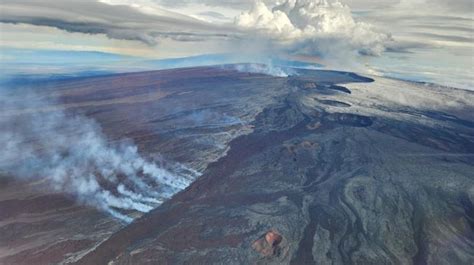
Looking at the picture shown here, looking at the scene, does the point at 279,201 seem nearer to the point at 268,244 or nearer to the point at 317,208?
the point at 317,208

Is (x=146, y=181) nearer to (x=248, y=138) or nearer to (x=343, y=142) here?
(x=248, y=138)

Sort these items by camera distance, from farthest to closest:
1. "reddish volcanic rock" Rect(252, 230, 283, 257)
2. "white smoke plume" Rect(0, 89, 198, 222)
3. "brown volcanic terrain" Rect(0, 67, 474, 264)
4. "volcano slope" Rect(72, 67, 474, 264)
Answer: "white smoke plume" Rect(0, 89, 198, 222)
"volcano slope" Rect(72, 67, 474, 264)
"brown volcanic terrain" Rect(0, 67, 474, 264)
"reddish volcanic rock" Rect(252, 230, 283, 257)

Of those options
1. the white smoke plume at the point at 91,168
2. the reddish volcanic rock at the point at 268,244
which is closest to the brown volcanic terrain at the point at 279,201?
the reddish volcanic rock at the point at 268,244

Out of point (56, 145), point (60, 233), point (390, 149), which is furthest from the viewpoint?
point (390, 149)

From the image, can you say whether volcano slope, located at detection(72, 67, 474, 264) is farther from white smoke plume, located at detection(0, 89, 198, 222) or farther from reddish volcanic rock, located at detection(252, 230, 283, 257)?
white smoke plume, located at detection(0, 89, 198, 222)

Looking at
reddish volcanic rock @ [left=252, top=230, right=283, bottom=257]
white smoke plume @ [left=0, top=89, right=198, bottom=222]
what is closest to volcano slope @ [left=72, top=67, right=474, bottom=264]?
reddish volcanic rock @ [left=252, top=230, right=283, bottom=257]

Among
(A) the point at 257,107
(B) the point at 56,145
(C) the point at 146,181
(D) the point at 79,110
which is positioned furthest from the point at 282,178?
(D) the point at 79,110
